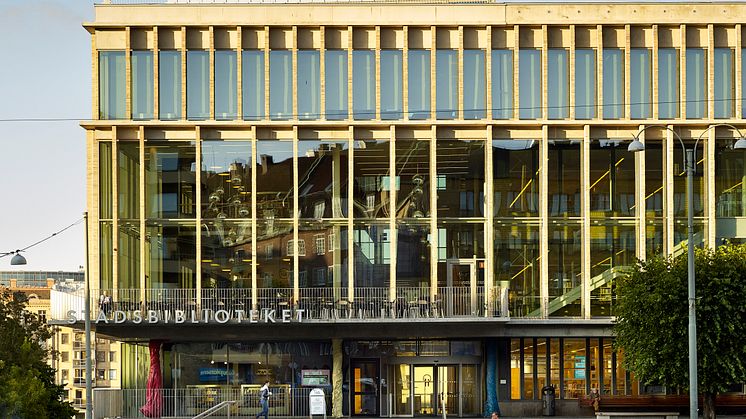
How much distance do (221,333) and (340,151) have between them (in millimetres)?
9140

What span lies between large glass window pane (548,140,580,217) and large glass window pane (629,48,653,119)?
115 inches

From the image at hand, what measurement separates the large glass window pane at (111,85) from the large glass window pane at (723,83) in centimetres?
2515

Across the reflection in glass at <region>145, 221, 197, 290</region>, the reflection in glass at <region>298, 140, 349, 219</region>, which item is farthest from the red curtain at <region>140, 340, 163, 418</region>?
the reflection in glass at <region>298, 140, 349, 219</region>

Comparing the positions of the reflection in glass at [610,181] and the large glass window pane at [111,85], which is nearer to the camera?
the large glass window pane at [111,85]

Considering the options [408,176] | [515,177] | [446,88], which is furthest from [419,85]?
[515,177]

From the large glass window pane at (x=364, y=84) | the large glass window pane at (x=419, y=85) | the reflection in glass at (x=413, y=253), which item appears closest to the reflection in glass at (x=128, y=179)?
the large glass window pane at (x=364, y=84)

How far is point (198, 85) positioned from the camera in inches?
2056

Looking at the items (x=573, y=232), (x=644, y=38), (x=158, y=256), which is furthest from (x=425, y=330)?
(x=644, y=38)

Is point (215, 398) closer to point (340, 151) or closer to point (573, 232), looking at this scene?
point (340, 151)

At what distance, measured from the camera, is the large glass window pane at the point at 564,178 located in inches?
2053

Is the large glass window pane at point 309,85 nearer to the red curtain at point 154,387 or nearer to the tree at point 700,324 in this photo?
the red curtain at point 154,387

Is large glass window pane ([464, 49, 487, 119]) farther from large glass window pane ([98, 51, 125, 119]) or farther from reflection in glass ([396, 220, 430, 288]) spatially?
large glass window pane ([98, 51, 125, 119])

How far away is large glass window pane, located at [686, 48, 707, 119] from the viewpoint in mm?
52156

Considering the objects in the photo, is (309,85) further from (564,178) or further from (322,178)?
(564,178)
